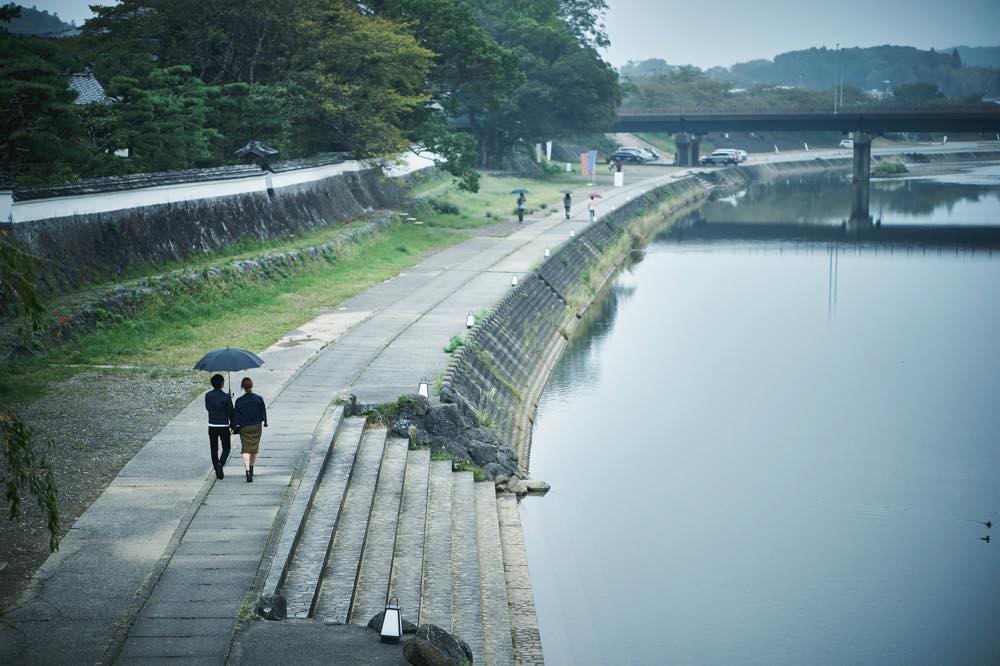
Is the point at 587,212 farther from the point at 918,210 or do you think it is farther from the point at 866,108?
the point at 866,108

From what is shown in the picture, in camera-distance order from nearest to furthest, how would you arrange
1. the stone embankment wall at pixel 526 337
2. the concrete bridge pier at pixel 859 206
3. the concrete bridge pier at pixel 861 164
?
the stone embankment wall at pixel 526 337, the concrete bridge pier at pixel 859 206, the concrete bridge pier at pixel 861 164

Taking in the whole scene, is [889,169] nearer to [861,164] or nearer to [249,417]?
[861,164]

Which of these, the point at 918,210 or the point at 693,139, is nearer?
the point at 918,210

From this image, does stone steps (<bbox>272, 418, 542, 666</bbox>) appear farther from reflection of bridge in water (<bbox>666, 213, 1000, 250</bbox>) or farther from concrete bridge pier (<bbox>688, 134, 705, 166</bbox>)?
concrete bridge pier (<bbox>688, 134, 705, 166</bbox>)

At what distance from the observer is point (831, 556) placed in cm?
2356

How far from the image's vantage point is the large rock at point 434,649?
13.7m

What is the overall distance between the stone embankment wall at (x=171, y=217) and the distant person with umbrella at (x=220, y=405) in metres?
7.29

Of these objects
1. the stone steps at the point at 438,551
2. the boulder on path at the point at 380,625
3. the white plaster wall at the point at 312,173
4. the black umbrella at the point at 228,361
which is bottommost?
the stone steps at the point at 438,551

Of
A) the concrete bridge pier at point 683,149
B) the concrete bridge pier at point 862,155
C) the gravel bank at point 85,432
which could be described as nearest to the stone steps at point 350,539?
the gravel bank at point 85,432

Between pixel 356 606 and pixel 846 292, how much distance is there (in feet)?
141

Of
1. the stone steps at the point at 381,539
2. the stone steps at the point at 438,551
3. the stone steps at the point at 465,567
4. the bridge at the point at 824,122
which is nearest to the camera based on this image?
the stone steps at the point at 381,539

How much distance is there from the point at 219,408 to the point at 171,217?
68.8ft

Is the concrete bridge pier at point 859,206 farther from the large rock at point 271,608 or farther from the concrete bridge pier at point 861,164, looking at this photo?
the large rock at point 271,608

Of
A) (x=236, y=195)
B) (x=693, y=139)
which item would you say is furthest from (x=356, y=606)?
(x=693, y=139)
